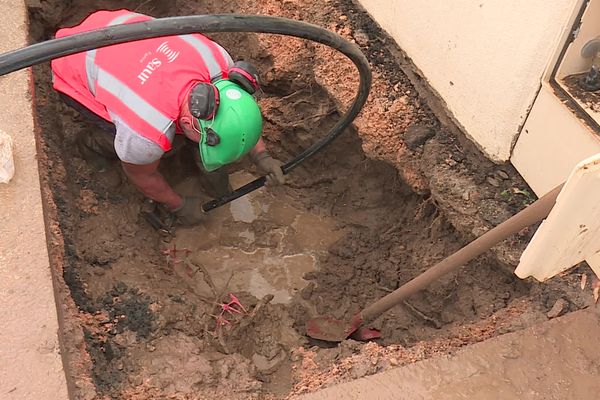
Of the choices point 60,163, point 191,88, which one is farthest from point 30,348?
point 191,88

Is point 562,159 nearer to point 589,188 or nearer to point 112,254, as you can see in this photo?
point 589,188

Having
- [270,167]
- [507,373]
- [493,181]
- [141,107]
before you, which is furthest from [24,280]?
[493,181]

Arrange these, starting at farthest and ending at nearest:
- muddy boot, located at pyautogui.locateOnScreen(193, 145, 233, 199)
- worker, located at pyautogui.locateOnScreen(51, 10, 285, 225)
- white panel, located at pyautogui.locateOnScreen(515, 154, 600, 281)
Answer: muddy boot, located at pyautogui.locateOnScreen(193, 145, 233, 199) < worker, located at pyautogui.locateOnScreen(51, 10, 285, 225) < white panel, located at pyautogui.locateOnScreen(515, 154, 600, 281)

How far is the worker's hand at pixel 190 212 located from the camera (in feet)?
9.71

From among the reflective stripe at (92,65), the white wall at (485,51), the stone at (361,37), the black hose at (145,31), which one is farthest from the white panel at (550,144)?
the reflective stripe at (92,65)

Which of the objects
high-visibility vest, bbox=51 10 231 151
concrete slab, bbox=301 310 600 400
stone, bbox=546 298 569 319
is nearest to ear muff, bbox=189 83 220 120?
high-visibility vest, bbox=51 10 231 151

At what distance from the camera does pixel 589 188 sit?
129 centimetres

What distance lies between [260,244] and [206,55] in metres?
1.01

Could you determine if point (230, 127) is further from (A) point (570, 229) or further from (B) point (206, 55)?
(A) point (570, 229)

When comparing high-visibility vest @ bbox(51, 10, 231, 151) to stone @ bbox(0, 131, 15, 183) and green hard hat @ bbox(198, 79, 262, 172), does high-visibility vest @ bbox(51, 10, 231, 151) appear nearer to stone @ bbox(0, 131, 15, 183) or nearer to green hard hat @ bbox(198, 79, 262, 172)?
green hard hat @ bbox(198, 79, 262, 172)

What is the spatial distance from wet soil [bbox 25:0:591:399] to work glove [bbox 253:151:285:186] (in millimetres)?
200

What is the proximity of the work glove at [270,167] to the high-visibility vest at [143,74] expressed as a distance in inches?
21.0

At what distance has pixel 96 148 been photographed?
2.88 m

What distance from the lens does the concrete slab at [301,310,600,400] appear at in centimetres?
182
